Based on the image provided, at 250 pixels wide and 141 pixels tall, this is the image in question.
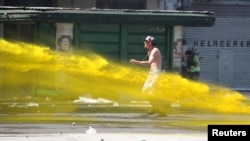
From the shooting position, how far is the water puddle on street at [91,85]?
574 inches

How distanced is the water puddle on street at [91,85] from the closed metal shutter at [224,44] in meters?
7.18

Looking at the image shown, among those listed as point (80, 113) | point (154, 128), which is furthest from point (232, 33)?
point (154, 128)

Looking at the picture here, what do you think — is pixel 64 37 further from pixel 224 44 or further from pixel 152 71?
pixel 224 44

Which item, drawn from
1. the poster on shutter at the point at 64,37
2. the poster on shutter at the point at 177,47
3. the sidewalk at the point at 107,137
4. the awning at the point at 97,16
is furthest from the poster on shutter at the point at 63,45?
the sidewalk at the point at 107,137

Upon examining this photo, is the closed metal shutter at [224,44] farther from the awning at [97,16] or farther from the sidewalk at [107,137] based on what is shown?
the sidewalk at [107,137]

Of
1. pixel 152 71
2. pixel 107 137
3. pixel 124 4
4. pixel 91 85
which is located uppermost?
pixel 124 4

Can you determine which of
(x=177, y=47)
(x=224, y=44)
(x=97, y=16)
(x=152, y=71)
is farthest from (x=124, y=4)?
(x=152, y=71)

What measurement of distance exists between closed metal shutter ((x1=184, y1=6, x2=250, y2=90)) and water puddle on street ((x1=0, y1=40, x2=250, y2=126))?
23.6 ft

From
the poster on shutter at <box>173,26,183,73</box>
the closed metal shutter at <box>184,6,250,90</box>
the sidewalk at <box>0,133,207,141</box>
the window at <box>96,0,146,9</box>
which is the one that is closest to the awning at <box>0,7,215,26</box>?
the poster on shutter at <box>173,26,183,73</box>

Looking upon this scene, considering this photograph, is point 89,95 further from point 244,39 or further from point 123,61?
point 244,39

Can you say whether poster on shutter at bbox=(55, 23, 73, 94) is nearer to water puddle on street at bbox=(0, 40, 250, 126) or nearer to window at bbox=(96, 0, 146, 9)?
water puddle on street at bbox=(0, 40, 250, 126)

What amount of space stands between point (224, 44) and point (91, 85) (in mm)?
9207

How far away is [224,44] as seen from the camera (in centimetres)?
2494

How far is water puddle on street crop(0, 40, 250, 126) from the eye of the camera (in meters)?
14.6
